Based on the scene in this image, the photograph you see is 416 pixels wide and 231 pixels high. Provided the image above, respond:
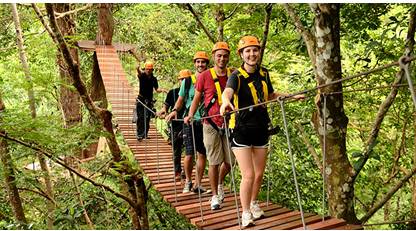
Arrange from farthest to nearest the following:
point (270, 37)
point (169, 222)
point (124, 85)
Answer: point (124, 85) < point (169, 222) < point (270, 37)

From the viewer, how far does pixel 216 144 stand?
8.59 feet

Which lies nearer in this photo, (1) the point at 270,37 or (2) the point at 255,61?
(2) the point at 255,61

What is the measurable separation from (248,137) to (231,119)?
0.14 meters

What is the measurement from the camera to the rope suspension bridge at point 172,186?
214 centimetres

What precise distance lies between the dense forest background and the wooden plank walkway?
0.25m

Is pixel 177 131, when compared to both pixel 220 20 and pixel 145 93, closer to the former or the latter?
pixel 145 93

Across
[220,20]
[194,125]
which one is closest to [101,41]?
[220,20]

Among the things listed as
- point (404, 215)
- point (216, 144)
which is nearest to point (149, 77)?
point (216, 144)

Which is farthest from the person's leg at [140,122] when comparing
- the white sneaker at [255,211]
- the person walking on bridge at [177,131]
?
the white sneaker at [255,211]

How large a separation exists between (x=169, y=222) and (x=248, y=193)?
2618 millimetres

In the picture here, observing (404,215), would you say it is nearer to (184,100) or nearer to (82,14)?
(184,100)

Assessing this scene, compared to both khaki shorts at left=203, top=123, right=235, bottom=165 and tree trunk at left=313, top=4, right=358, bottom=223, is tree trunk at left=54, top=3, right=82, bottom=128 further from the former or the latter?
tree trunk at left=313, top=4, right=358, bottom=223

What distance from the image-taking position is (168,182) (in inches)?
136

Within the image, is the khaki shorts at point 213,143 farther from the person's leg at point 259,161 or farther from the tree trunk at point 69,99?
the tree trunk at point 69,99
